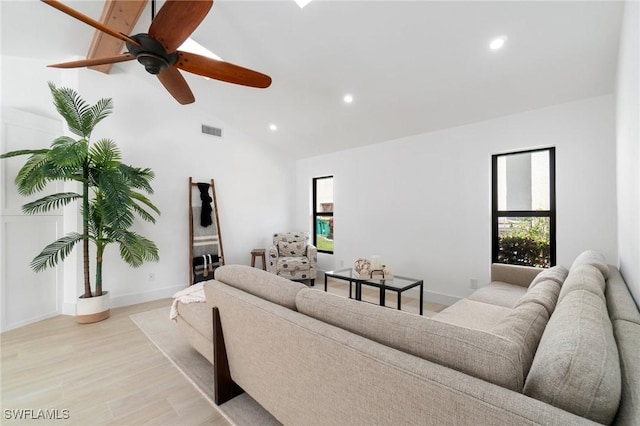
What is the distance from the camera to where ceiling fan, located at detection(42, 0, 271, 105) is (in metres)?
1.38

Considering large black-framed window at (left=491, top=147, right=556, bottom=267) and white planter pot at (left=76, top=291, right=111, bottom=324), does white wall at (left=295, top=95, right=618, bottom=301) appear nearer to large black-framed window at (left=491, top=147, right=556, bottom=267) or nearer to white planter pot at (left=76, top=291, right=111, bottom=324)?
large black-framed window at (left=491, top=147, right=556, bottom=267)

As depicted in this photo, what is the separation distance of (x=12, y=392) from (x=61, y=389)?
0.31m

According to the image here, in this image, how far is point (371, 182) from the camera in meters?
4.38

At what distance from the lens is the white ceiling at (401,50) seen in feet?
6.72

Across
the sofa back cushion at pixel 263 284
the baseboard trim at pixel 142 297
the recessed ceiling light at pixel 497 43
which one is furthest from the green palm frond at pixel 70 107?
the recessed ceiling light at pixel 497 43

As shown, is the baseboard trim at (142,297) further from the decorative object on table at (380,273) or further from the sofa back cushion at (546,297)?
the sofa back cushion at (546,297)

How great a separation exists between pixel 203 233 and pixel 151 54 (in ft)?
9.88

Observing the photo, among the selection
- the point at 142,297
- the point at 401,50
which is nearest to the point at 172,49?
the point at 401,50

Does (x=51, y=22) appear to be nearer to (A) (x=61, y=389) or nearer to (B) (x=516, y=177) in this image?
(A) (x=61, y=389)

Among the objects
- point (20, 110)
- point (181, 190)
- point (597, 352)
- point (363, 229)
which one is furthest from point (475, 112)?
point (20, 110)

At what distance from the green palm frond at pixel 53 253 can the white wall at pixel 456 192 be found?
369 cm

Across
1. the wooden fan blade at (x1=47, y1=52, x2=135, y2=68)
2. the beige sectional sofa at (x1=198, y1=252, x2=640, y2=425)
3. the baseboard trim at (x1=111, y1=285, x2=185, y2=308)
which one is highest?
the wooden fan blade at (x1=47, y1=52, x2=135, y2=68)

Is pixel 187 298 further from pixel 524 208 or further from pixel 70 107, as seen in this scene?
pixel 524 208

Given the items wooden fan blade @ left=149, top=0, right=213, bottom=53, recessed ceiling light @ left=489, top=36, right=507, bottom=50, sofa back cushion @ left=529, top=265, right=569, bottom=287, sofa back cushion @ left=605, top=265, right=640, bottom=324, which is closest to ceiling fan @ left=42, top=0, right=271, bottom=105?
wooden fan blade @ left=149, top=0, right=213, bottom=53
